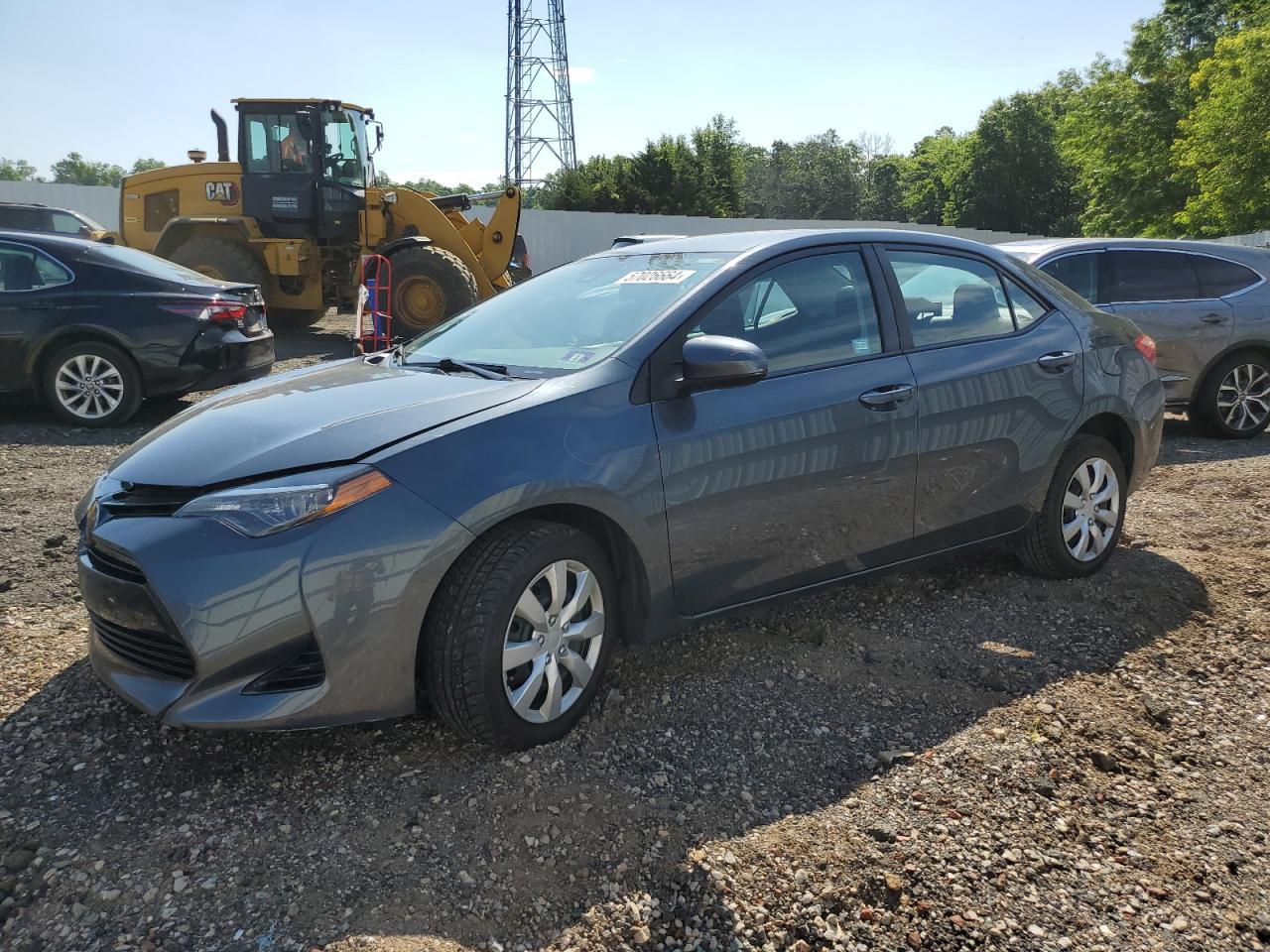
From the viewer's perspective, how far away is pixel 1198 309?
26.5 ft

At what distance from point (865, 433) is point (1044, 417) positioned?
111 cm

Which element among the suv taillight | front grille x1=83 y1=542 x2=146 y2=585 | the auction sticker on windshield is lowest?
front grille x1=83 y1=542 x2=146 y2=585

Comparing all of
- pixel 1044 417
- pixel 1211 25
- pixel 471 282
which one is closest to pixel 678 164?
pixel 1211 25

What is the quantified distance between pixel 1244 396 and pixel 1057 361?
513 cm

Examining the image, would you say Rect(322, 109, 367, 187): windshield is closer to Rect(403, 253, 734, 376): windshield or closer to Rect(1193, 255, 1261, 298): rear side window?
Rect(403, 253, 734, 376): windshield

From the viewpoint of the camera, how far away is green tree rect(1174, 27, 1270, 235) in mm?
34406

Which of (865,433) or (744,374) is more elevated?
(744,374)

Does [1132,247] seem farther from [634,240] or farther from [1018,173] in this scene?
[1018,173]

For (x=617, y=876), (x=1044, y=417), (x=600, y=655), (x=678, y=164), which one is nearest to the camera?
(x=617, y=876)

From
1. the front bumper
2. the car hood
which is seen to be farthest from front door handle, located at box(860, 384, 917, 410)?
the front bumper

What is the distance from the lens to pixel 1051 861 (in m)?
2.54

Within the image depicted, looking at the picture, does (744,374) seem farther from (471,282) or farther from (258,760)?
(471,282)

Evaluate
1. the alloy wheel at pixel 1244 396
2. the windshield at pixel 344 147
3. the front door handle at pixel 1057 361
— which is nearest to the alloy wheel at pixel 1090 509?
the front door handle at pixel 1057 361

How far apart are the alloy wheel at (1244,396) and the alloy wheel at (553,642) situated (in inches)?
287
